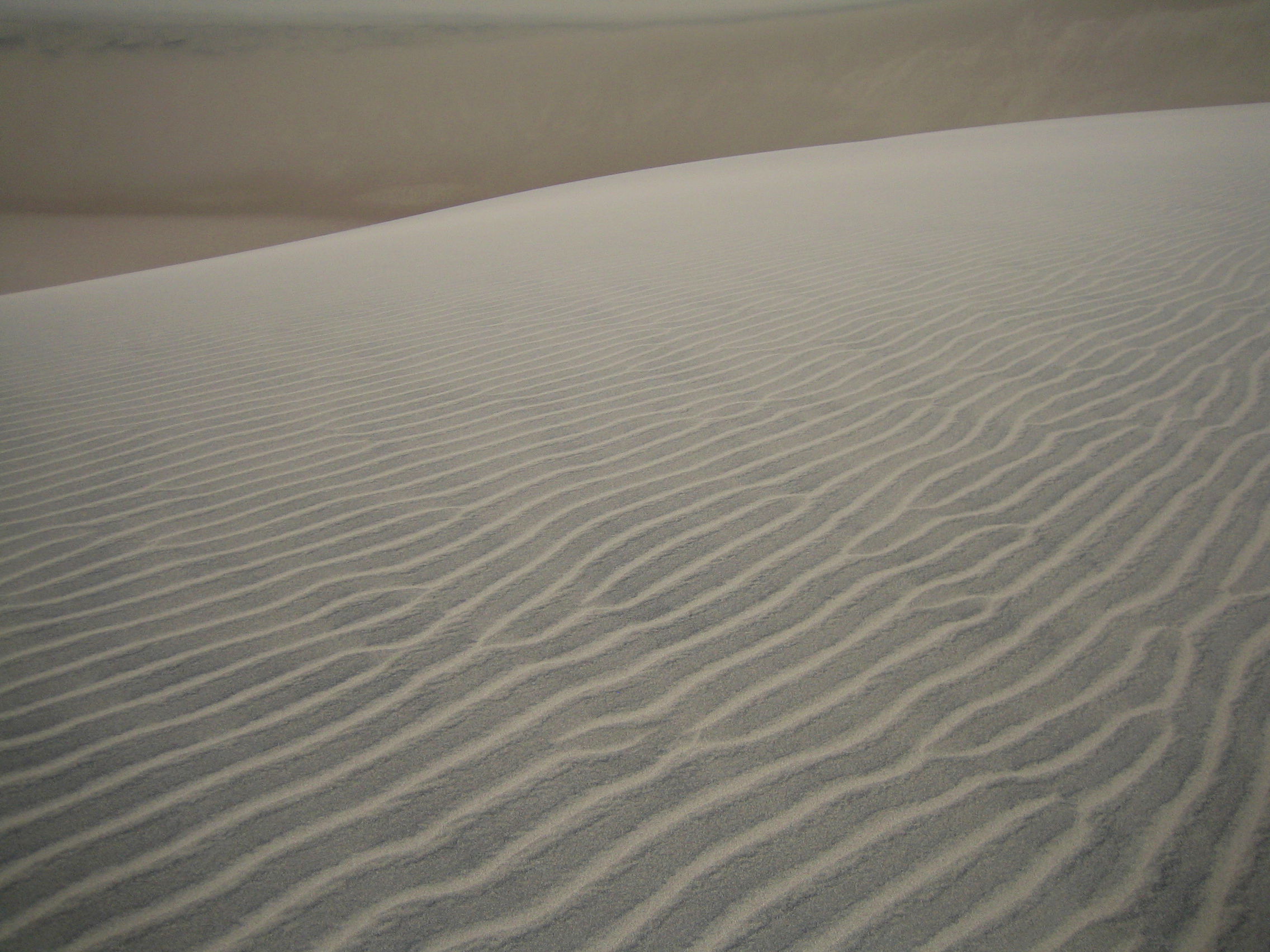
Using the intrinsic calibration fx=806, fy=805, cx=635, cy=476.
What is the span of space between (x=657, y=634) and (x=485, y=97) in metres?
30.2

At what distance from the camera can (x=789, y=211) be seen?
1020 centimetres

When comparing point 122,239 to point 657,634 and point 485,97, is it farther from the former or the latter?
point 657,634

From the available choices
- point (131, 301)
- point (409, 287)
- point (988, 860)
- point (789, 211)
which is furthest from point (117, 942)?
point (789, 211)

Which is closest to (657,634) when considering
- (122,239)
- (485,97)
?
(122,239)

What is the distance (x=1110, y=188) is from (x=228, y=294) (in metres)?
10.1

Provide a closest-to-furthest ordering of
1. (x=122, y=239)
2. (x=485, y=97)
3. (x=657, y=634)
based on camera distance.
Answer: (x=657, y=634) < (x=122, y=239) < (x=485, y=97)

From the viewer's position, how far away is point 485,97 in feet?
94.6

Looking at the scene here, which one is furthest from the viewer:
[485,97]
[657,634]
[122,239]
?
[485,97]

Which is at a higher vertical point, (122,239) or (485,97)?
(485,97)

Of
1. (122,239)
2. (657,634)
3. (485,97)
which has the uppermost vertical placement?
(485,97)

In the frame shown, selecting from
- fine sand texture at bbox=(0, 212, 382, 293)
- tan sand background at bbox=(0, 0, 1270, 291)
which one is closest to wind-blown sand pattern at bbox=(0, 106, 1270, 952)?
fine sand texture at bbox=(0, 212, 382, 293)

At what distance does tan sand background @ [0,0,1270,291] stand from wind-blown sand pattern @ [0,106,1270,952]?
22221mm

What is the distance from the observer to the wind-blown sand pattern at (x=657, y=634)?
1.93 meters

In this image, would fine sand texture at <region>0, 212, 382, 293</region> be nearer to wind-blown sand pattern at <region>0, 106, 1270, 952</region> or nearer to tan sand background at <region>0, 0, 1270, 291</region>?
tan sand background at <region>0, 0, 1270, 291</region>
